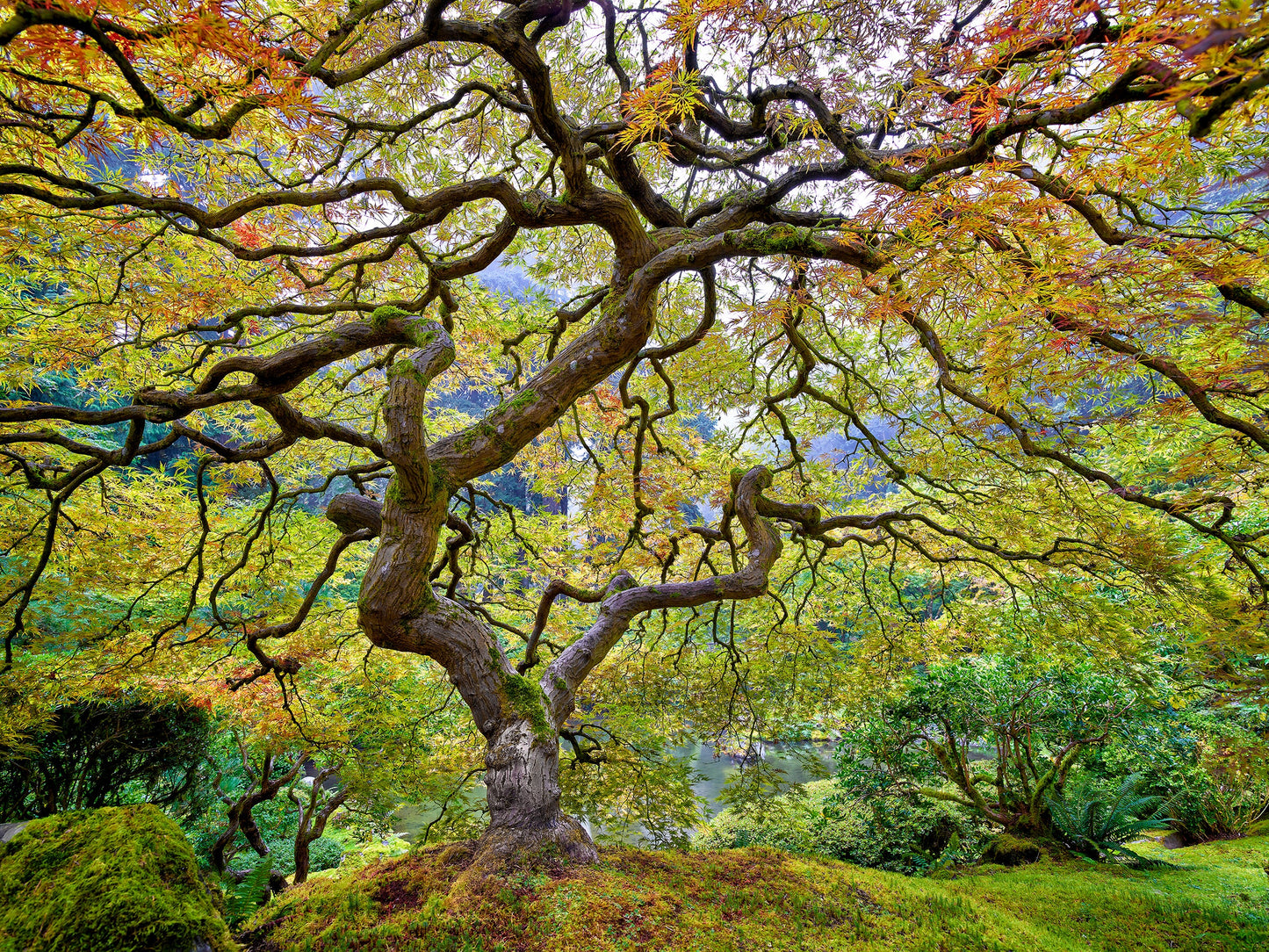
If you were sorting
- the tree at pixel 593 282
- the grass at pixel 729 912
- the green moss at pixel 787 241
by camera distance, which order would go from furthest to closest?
the green moss at pixel 787 241 < the grass at pixel 729 912 < the tree at pixel 593 282

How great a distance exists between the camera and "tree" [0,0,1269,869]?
1643 mm

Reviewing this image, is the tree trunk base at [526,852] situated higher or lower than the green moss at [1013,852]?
higher

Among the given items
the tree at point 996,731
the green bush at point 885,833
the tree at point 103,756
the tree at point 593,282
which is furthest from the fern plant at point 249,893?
the tree at point 996,731

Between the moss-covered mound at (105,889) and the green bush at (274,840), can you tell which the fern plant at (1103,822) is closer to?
the moss-covered mound at (105,889)

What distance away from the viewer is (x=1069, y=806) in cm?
469

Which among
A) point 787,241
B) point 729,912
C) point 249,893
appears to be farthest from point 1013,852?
point 249,893

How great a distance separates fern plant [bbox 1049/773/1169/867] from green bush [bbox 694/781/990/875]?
2.22 ft

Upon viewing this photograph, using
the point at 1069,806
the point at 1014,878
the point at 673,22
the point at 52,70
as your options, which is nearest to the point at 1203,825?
the point at 1069,806

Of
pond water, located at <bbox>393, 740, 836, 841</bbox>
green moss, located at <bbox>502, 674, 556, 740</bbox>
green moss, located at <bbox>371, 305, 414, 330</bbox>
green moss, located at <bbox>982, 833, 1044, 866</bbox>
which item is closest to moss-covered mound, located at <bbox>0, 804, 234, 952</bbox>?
green moss, located at <bbox>502, 674, 556, 740</bbox>

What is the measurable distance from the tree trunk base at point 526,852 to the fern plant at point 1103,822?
471 cm

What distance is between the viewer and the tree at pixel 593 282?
1643mm

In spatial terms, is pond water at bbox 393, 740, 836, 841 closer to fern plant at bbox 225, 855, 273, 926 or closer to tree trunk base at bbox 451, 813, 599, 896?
fern plant at bbox 225, 855, 273, 926

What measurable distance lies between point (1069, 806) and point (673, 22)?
21.5ft

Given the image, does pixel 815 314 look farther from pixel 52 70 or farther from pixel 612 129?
pixel 52 70
